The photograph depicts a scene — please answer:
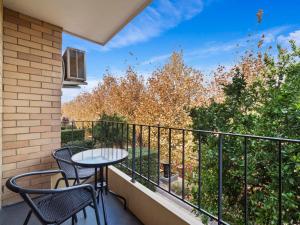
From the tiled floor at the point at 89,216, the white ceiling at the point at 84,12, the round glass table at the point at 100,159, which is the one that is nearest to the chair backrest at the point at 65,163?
the round glass table at the point at 100,159

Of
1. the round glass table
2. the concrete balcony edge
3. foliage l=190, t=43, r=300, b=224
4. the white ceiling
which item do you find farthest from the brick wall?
foliage l=190, t=43, r=300, b=224

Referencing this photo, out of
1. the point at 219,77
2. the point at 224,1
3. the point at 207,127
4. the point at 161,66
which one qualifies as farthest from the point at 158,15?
the point at 207,127

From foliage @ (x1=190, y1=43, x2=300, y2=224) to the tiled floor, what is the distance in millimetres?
1751

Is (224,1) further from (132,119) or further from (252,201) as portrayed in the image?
(252,201)

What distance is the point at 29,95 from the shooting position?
2.60 m

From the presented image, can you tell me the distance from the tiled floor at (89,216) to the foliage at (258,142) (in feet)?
5.75

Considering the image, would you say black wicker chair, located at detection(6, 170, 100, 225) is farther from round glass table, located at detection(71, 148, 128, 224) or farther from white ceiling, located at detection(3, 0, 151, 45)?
white ceiling, located at detection(3, 0, 151, 45)

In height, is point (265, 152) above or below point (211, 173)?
above

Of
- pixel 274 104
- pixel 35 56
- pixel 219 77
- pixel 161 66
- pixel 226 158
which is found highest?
pixel 161 66

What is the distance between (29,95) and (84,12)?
131 cm

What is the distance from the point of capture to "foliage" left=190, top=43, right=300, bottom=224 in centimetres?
258

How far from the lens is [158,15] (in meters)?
15.5

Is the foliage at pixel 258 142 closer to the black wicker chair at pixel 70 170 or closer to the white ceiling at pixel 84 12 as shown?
the black wicker chair at pixel 70 170

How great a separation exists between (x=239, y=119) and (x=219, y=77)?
7.59 meters
